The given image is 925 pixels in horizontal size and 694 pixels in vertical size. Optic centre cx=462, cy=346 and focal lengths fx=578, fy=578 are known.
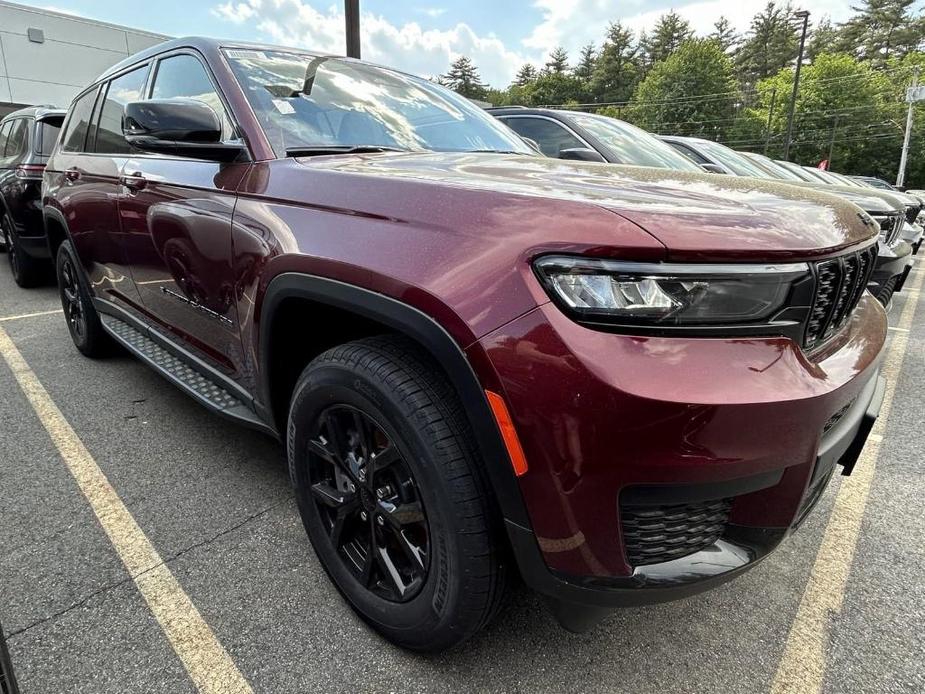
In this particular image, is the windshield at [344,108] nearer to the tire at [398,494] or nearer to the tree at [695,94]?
the tire at [398,494]

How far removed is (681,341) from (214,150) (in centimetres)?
167

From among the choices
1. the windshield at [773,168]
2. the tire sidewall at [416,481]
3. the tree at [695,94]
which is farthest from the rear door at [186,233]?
the tree at [695,94]

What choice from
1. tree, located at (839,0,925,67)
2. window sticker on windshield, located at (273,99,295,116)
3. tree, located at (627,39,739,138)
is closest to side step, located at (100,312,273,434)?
window sticker on windshield, located at (273,99,295,116)

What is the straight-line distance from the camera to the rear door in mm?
2092

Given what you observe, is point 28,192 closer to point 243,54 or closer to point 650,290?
point 243,54

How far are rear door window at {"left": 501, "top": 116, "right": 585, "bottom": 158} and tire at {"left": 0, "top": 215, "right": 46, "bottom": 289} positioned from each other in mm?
5116

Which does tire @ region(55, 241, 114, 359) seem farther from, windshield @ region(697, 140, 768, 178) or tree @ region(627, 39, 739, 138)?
tree @ region(627, 39, 739, 138)

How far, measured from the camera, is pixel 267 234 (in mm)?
1838

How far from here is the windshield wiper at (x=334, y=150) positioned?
201 centimetres

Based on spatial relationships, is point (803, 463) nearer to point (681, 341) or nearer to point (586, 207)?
point (681, 341)

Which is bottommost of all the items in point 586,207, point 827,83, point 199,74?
point 586,207

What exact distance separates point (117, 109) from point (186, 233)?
154 cm

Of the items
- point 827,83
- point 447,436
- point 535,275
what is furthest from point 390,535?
point 827,83

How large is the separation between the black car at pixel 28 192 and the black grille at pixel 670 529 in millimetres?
6326
